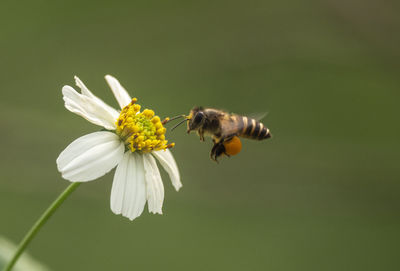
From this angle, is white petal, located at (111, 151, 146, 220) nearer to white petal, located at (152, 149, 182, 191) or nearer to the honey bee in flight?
white petal, located at (152, 149, 182, 191)

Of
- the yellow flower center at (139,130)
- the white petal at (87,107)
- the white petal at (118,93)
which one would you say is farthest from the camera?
the white petal at (118,93)

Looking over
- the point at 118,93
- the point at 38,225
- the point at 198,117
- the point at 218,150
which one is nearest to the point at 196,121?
the point at 198,117

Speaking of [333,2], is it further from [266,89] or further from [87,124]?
[87,124]

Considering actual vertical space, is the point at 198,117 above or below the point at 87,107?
above

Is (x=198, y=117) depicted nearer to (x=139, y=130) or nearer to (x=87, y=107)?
(x=139, y=130)

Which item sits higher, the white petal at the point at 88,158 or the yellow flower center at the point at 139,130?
the yellow flower center at the point at 139,130

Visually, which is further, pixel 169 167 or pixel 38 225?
pixel 169 167

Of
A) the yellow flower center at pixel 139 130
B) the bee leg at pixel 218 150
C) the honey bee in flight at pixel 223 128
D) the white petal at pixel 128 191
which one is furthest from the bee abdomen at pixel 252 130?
the white petal at pixel 128 191

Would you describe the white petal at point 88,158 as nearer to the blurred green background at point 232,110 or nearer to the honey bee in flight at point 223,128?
the honey bee in flight at point 223,128
